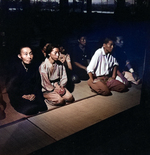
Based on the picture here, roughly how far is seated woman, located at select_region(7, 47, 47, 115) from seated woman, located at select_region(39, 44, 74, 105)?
265mm

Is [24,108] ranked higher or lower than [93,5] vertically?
lower

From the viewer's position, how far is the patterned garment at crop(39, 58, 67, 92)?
14.4ft

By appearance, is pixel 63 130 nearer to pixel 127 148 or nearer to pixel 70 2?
pixel 127 148

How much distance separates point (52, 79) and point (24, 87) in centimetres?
74

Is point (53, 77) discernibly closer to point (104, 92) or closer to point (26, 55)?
point (26, 55)

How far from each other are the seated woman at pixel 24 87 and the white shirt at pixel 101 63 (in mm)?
1759

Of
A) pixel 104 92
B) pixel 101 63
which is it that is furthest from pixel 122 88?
pixel 101 63

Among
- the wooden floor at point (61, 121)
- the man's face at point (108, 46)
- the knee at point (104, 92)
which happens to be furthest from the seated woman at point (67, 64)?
the man's face at point (108, 46)

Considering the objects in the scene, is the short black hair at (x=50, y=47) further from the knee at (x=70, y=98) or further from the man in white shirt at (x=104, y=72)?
the man in white shirt at (x=104, y=72)

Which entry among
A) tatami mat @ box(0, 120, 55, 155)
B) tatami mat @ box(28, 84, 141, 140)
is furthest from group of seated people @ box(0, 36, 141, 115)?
tatami mat @ box(0, 120, 55, 155)

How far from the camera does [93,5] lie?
199 inches

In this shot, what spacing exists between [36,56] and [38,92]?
82 centimetres

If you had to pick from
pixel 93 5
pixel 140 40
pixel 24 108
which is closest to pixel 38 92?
pixel 24 108

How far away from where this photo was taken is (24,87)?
4105 millimetres
